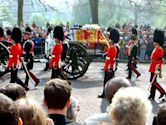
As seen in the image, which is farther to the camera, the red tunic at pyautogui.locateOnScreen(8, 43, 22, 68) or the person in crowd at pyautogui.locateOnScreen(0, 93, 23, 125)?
the red tunic at pyautogui.locateOnScreen(8, 43, 22, 68)

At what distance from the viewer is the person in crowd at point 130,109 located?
329 centimetres

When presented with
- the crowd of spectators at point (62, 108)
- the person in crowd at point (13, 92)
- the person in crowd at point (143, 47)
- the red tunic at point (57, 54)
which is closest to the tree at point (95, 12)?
the person in crowd at point (143, 47)

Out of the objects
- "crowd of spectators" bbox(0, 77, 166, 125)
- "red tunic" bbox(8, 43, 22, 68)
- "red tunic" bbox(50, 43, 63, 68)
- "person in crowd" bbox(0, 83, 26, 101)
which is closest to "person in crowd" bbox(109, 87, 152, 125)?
"crowd of spectators" bbox(0, 77, 166, 125)

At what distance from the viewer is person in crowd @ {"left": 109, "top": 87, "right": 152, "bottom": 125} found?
129 inches

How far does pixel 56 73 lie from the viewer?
1123 cm

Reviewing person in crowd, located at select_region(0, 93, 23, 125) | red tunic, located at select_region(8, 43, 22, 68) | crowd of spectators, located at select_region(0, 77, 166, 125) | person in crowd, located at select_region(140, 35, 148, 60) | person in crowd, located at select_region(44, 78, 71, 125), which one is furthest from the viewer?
person in crowd, located at select_region(140, 35, 148, 60)

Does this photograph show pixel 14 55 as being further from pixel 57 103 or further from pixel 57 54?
pixel 57 103

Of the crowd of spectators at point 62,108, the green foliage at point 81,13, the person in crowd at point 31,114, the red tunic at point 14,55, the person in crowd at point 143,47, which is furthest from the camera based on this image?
the green foliage at point 81,13

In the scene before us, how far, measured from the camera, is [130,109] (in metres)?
3.31

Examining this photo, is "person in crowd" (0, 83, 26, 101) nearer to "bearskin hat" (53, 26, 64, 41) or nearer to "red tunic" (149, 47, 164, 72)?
"red tunic" (149, 47, 164, 72)

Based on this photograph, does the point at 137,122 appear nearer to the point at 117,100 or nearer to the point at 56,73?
the point at 117,100

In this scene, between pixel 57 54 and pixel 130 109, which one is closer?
pixel 130 109

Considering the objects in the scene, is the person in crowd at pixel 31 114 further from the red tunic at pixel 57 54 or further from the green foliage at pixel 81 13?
the green foliage at pixel 81 13

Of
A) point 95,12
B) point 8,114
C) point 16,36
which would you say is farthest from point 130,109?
point 95,12
